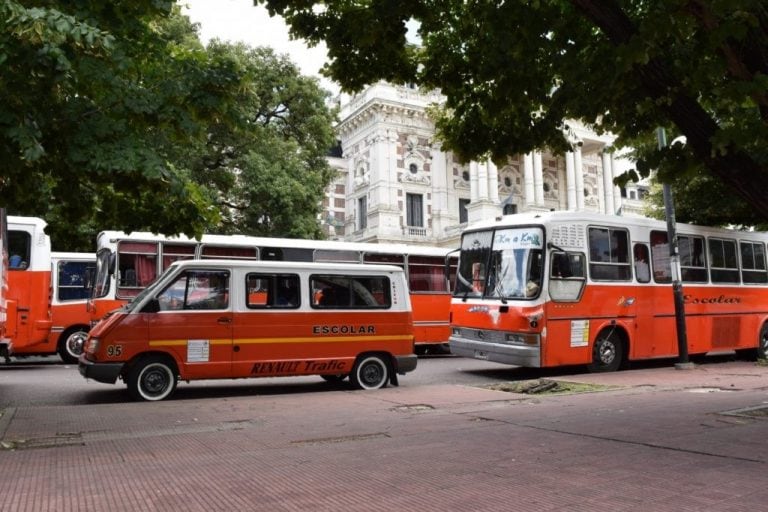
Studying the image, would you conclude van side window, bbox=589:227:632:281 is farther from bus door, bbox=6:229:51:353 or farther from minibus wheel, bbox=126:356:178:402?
bus door, bbox=6:229:51:353

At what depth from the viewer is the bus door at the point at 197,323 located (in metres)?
10.1

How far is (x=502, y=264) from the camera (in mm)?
13492

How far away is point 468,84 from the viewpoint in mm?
10594

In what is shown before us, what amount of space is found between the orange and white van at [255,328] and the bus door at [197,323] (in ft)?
0.05

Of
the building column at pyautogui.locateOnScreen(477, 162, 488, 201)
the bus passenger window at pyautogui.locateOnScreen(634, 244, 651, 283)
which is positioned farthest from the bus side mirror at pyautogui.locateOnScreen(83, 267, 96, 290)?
the building column at pyautogui.locateOnScreen(477, 162, 488, 201)

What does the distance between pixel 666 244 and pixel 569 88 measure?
322 inches

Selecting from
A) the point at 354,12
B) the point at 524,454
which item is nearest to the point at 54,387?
the point at 354,12

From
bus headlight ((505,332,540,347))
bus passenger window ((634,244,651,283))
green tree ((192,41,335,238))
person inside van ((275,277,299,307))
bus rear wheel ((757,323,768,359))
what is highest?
green tree ((192,41,335,238))

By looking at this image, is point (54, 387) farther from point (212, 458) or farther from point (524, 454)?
point (524, 454)

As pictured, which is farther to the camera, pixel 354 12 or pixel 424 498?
pixel 354 12

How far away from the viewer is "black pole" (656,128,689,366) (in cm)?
1408

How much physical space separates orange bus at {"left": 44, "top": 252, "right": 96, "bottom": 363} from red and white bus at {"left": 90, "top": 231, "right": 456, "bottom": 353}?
2127 mm

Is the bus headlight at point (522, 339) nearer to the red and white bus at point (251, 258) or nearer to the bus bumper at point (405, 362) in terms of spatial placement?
the bus bumper at point (405, 362)

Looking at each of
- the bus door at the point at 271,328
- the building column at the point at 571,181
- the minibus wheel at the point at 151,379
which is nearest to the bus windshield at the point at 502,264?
the bus door at the point at 271,328
